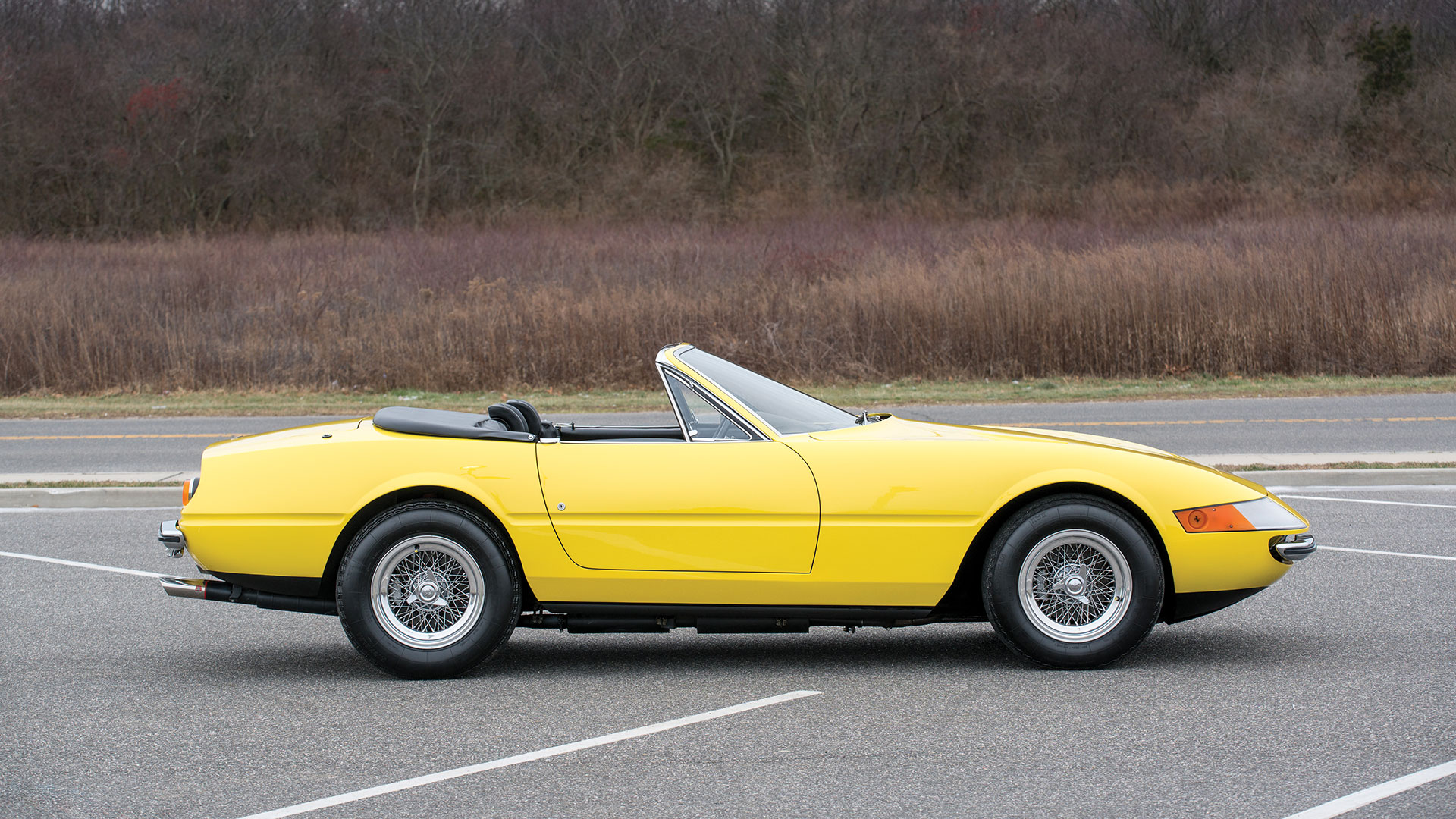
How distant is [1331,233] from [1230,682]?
A: 62.5ft

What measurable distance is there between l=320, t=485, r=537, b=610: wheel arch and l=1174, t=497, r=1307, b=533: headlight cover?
2592 mm

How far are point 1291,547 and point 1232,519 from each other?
9.8 inches

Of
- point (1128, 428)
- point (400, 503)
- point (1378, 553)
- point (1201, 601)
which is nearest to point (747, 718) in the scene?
point (400, 503)

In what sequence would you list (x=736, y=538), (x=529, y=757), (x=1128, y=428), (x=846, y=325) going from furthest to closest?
(x=846, y=325) < (x=1128, y=428) < (x=736, y=538) < (x=529, y=757)

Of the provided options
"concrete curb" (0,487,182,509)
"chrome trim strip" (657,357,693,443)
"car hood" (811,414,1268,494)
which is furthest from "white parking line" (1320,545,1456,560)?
"concrete curb" (0,487,182,509)

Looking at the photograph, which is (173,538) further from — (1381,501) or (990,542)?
(1381,501)

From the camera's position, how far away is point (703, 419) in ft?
17.0

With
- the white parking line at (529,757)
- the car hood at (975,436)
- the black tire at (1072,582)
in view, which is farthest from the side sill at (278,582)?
the black tire at (1072,582)

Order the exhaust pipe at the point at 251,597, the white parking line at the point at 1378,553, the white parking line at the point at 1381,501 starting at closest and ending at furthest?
the exhaust pipe at the point at 251,597, the white parking line at the point at 1378,553, the white parking line at the point at 1381,501

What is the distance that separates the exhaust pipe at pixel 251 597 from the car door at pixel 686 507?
106 centimetres

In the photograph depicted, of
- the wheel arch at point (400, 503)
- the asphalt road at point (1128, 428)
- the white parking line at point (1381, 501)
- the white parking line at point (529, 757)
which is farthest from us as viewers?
the asphalt road at point (1128, 428)

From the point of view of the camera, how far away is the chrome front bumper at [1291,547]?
4.93 m

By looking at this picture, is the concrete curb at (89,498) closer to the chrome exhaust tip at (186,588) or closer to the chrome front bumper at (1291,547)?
the chrome exhaust tip at (186,588)

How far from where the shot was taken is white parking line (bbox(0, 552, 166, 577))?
7.08 meters
